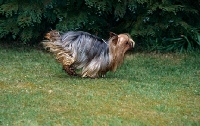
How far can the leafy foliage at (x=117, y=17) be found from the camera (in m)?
13.6

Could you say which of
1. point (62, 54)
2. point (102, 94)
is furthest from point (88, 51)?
point (102, 94)

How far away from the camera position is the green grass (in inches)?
319

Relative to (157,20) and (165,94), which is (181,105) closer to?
(165,94)

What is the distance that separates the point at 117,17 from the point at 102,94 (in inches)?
199

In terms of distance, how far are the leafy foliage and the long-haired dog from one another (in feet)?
8.83

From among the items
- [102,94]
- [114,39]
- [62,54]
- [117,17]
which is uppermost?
[117,17]

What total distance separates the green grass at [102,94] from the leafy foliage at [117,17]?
0.91 meters

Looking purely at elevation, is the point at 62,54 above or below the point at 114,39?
below

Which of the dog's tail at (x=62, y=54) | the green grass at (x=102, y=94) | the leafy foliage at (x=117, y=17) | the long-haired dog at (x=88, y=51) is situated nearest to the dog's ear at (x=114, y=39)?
the long-haired dog at (x=88, y=51)

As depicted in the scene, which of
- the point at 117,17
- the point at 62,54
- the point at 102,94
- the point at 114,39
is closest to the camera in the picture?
the point at 102,94

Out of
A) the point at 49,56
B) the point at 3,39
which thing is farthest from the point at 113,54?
the point at 3,39

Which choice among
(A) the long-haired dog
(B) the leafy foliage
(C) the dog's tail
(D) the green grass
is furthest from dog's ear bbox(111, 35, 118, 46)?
(B) the leafy foliage

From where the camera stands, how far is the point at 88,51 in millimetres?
10734

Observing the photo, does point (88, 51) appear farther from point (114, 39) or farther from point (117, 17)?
point (117, 17)
